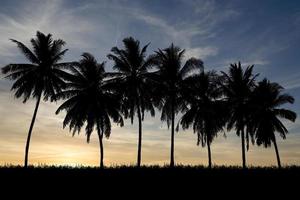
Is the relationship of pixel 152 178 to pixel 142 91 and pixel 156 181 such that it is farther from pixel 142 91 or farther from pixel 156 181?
pixel 142 91

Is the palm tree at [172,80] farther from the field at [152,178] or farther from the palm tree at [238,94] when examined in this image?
the field at [152,178]

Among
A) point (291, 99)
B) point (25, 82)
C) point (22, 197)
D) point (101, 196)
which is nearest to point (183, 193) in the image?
point (101, 196)

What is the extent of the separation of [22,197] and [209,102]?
27911mm

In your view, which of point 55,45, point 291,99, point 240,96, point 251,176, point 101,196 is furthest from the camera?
point 291,99

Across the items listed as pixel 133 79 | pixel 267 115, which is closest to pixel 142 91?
pixel 133 79

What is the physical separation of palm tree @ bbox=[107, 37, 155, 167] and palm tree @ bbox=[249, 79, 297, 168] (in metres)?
13.7

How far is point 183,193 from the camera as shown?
16.9 meters

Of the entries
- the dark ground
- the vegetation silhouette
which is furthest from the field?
the vegetation silhouette

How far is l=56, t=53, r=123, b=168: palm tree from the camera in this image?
3744 centimetres

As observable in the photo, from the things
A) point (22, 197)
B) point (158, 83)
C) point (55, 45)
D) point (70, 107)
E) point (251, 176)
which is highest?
point (55, 45)

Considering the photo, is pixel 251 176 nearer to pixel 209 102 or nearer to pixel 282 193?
pixel 282 193

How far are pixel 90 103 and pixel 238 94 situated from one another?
1682cm

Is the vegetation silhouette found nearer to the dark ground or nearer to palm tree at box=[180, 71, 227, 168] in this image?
palm tree at box=[180, 71, 227, 168]

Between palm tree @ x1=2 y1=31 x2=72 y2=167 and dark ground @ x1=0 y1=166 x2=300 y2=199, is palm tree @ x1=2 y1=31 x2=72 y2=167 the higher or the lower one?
the higher one
